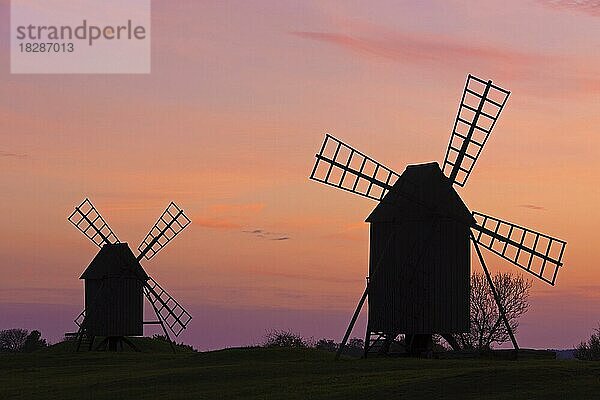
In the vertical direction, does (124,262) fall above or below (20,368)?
above

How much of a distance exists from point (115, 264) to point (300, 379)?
136ft

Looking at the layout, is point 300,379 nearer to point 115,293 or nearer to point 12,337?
point 115,293

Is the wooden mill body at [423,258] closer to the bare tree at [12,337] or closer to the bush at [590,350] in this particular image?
the bush at [590,350]

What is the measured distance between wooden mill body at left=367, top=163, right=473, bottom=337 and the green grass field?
286 centimetres

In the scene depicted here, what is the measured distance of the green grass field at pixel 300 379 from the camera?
126ft

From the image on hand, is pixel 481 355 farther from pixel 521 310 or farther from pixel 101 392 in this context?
pixel 521 310

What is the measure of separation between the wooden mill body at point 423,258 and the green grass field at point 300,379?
2856 mm

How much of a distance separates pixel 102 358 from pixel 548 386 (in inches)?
1590

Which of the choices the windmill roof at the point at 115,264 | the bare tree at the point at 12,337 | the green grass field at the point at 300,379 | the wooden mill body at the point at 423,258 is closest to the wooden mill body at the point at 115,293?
the windmill roof at the point at 115,264

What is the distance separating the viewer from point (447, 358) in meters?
55.8

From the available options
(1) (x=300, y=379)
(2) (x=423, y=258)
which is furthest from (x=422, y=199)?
(1) (x=300, y=379)

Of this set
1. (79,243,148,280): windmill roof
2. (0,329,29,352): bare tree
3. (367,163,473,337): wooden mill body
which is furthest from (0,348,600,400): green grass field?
(0,329,29,352): bare tree

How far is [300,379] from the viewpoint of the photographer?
45625 millimetres

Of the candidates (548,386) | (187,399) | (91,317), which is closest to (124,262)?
(91,317)
